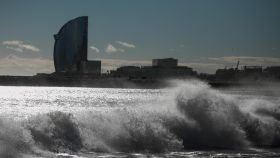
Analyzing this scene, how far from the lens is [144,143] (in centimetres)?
2478

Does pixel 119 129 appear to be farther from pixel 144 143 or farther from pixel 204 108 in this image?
pixel 204 108

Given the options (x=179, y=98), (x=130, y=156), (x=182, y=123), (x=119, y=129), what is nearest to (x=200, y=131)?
(x=182, y=123)

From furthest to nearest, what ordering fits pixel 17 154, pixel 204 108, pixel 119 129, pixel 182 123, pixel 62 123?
pixel 204 108 < pixel 182 123 < pixel 119 129 < pixel 62 123 < pixel 17 154

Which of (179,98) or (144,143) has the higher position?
(179,98)

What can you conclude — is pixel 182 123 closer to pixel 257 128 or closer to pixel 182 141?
pixel 182 141

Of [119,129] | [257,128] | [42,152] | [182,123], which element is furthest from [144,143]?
[257,128]

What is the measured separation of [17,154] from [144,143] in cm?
664

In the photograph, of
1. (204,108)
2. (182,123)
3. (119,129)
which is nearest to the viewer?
(119,129)

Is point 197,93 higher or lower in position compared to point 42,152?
higher

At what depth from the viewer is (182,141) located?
25.8 m

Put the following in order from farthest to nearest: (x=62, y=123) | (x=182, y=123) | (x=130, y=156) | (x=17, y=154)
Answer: (x=182, y=123), (x=62, y=123), (x=130, y=156), (x=17, y=154)

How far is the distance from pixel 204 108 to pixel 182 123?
2.63 meters

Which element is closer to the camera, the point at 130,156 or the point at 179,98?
the point at 130,156

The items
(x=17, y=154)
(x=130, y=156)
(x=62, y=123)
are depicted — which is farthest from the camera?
(x=62, y=123)
